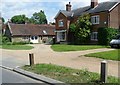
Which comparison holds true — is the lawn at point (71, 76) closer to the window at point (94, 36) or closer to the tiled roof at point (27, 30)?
the window at point (94, 36)

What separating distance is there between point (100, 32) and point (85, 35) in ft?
10.1

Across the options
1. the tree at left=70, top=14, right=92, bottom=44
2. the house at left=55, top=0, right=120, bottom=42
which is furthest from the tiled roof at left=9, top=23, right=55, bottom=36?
the tree at left=70, top=14, right=92, bottom=44

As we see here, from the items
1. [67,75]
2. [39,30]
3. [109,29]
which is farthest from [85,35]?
[67,75]

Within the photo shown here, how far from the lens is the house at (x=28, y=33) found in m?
59.4

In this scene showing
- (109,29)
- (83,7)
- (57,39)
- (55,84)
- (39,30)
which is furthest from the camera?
(39,30)

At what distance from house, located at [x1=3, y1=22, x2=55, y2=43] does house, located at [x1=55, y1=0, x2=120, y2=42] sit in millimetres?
13608

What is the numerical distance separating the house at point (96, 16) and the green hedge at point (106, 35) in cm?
100

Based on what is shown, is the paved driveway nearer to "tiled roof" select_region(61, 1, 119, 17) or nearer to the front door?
"tiled roof" select_region(61, 1, 119, 17)

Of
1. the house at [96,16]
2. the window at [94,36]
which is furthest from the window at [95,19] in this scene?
the window at [94,36]

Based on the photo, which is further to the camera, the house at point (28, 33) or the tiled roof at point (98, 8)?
the house at point (28, 33)

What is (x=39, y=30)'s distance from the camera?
6438 cm

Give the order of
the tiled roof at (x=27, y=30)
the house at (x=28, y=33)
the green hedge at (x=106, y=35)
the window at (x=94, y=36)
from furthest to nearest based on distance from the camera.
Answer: the tiled roof at (x=27, y=30)
the house at (x=28, y=33)
the window at (x=94, y=36)
the green hedge at (x=106, y=35)

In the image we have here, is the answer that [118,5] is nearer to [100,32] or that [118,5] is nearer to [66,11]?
[100,32]

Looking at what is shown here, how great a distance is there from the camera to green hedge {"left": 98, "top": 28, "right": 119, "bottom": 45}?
37719 mm
